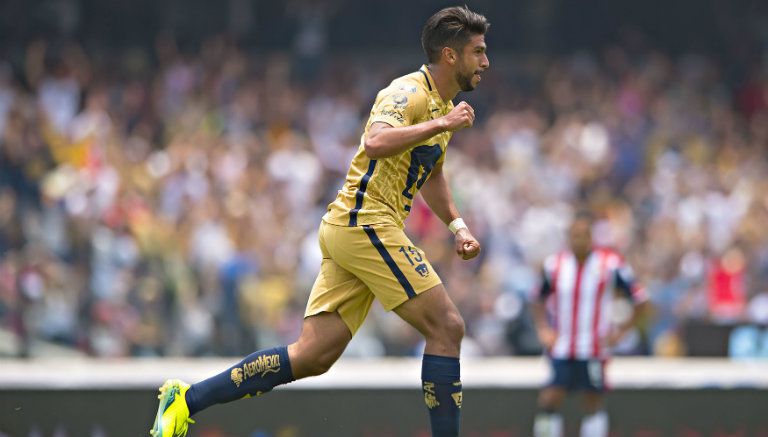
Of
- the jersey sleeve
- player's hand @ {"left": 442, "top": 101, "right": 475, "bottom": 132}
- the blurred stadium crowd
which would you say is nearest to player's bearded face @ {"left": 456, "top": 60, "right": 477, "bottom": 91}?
the jersey sleeve

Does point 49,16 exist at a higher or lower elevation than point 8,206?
higher

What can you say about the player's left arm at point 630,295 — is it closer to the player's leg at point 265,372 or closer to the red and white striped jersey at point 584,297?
the red and white striped jersey at point 584,297

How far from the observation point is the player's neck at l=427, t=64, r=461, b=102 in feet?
21.5

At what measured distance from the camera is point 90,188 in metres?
12.7

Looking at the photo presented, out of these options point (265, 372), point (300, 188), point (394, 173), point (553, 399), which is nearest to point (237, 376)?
point (265, 372)

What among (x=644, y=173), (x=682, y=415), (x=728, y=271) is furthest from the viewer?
(x=644, y=173)

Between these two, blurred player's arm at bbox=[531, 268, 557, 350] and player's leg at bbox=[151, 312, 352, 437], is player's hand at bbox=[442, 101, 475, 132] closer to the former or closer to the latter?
player's leg at bbox=[151, 312, 352, 437]

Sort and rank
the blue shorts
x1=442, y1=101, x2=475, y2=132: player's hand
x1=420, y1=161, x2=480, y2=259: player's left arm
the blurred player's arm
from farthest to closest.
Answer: the blurred player's arm
the blue shorts
x1=420, y1=161, x2=480, y2=259: player's left arm
x1=442, y1=101, x2=475, y2=132: player's hand

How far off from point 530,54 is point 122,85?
215 inches

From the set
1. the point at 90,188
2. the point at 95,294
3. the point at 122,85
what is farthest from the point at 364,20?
the point at 95,294

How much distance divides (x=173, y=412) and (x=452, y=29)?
237cm

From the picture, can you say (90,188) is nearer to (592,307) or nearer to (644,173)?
(592,307)

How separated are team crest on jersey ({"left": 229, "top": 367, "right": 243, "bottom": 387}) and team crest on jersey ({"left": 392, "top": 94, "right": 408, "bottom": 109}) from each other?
1.56 m

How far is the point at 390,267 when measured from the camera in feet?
20.9
